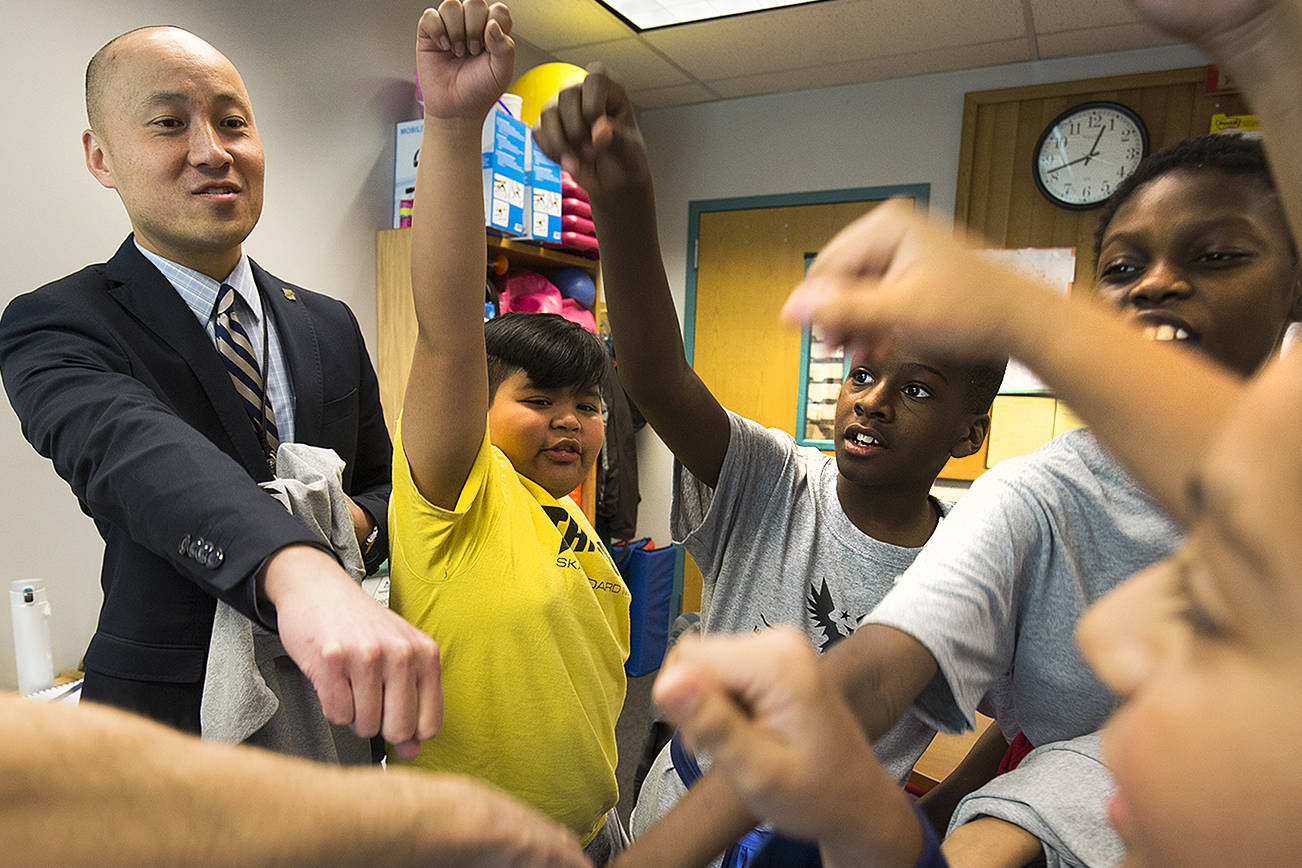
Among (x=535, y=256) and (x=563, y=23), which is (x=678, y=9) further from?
(x=535, y=256)

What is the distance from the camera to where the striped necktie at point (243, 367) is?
3.59 ft

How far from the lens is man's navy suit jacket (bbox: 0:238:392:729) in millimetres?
713

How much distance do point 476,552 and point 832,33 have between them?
3.12 metres

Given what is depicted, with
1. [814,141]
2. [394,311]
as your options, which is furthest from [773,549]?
[814,141]

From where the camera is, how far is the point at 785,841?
558 millimetres

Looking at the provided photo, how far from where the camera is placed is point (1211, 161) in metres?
0.72

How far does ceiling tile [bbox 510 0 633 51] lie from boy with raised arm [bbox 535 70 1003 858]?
2.67 metres

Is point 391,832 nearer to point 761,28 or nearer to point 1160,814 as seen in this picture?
point 1160,814

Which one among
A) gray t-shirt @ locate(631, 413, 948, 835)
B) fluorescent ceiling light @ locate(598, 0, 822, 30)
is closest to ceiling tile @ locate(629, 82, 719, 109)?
fluorescent ceiling light @ locate(598, 0, 822, 30)

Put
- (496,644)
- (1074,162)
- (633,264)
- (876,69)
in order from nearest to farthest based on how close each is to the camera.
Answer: (633,264) < (496,644) < (1074,162) < (876,69)

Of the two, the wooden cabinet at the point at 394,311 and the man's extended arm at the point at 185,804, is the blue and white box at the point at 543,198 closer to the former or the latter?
the wooden cabinet at the point at 394,311

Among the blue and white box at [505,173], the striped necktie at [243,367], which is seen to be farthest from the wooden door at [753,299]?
the striped necktie at [243,367]

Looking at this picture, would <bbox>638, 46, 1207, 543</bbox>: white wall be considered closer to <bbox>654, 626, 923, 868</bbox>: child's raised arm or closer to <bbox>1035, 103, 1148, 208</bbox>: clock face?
<bbox>1035, 103, 1148, 208</bbox>: clock face

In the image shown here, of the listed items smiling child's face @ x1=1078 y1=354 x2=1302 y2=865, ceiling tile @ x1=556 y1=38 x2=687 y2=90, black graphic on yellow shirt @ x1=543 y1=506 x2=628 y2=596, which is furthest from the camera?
ceiling tile @ x1=556 y1=38 x2=687 y2=90
